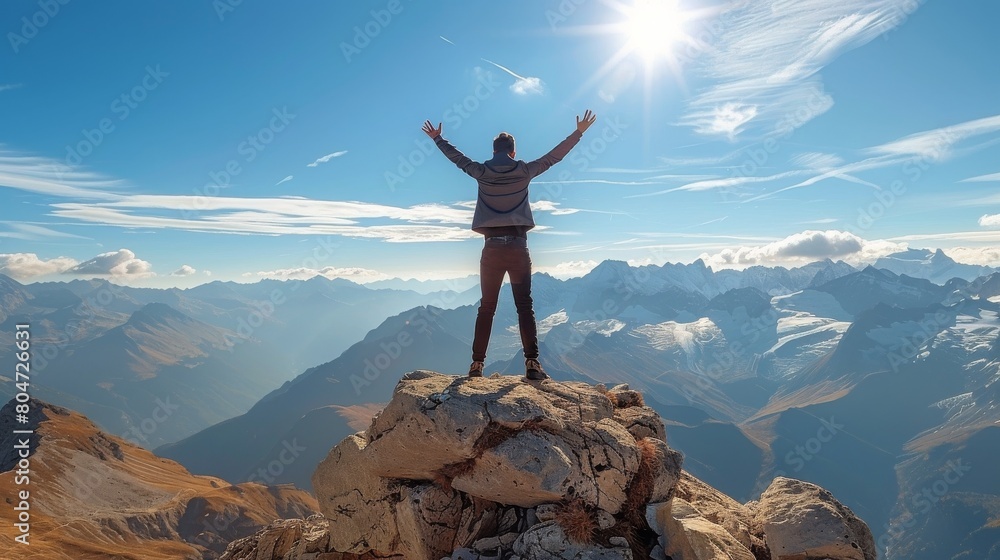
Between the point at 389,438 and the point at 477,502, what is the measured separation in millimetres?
2435

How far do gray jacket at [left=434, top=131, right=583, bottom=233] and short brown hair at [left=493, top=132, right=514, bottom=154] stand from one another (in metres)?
0.25

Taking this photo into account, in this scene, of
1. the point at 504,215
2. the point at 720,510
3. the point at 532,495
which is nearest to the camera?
the point at 532,495

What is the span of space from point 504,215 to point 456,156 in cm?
205

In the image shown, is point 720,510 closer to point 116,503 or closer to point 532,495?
point 532,495

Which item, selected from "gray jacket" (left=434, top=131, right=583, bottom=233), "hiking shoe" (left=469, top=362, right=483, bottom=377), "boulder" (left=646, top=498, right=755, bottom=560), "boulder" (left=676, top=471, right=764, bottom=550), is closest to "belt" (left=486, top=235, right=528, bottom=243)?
"gray jacket" (left=434, top=131, right=583, bottom=233)

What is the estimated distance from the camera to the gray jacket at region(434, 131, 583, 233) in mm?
12539

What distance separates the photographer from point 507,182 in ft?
41.4

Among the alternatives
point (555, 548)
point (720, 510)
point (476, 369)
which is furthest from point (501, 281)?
point (720, 510)

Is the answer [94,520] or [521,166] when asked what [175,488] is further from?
[521,166]

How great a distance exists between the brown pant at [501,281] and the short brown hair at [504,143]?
7.54ft

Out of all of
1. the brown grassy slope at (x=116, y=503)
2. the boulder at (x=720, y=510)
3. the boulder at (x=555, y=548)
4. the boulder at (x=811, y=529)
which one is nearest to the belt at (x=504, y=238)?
the boulder at (x=555, y=548)

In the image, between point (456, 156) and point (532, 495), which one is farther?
point (456, 156)

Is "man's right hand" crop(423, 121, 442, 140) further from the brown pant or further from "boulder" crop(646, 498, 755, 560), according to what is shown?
"boulder" crop(646, 498, 755, 560)

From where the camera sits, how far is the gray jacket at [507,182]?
41.1ft
